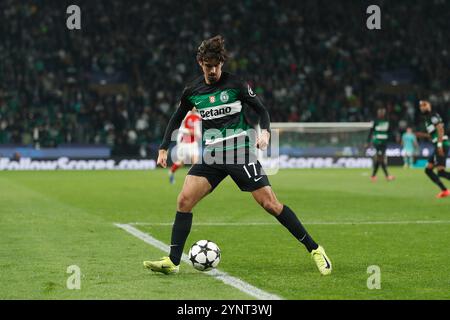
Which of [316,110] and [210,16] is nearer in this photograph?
[316,110]

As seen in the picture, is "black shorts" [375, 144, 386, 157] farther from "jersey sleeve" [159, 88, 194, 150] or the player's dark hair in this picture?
the player's dark hair

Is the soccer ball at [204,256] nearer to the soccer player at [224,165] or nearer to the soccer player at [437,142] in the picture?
the soccer player at [224,165]

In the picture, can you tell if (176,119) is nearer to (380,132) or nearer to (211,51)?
(211,51)

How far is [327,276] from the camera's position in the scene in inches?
334

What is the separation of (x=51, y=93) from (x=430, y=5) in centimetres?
2066

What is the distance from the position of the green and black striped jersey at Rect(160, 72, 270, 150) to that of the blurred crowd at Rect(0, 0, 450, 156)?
28.0m

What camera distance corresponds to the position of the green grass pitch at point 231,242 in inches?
305

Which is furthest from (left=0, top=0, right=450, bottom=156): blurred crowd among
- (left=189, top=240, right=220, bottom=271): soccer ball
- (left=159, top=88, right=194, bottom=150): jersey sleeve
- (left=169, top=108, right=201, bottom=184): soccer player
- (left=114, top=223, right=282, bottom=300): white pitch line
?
(left=189, top=240, right=220, bottom=271): soccer ball

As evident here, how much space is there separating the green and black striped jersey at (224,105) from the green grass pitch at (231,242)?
54.6 inches

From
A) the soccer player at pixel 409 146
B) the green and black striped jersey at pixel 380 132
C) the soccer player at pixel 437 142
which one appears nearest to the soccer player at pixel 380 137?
the green and black striped jersey at pixel 380 132

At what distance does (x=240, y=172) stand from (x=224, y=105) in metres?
0.69
